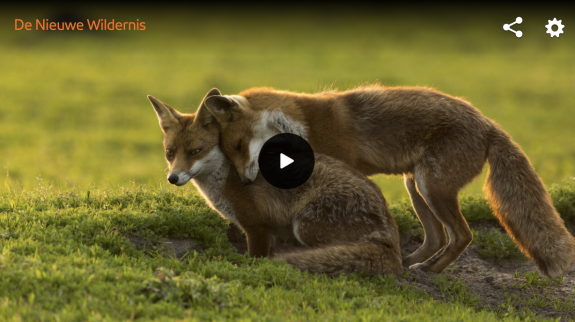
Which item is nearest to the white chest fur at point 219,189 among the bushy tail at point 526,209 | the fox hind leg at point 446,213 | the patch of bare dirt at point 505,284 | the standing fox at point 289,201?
the standing fox at point 289,201

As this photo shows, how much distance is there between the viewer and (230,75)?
23.9m

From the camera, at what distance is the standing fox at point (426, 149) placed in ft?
20.6

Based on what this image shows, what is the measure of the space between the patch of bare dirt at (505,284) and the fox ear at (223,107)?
2624mm

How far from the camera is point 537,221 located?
624 centimetres

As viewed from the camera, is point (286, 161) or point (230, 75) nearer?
point (286, 161)

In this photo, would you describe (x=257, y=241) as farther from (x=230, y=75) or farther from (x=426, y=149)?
(x=230, y=75)

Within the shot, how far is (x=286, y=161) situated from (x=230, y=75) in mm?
18041

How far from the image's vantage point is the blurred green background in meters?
16.3

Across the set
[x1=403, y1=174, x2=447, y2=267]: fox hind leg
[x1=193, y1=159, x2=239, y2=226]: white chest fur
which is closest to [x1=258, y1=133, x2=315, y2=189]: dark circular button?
[x1=193, y1=159, x2=239, y2=226]: white chest fur

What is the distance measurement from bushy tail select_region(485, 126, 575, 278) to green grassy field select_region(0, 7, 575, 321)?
0.97m

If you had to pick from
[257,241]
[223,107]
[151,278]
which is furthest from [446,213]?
[151,278]

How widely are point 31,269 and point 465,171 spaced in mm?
4668

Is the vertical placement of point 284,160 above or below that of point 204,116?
below

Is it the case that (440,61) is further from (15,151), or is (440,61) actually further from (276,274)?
(276,274)
